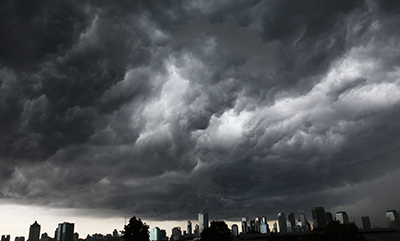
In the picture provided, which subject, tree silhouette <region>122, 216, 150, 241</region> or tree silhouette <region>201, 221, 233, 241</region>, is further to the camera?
tree silhouette <region>201, 221, 233, 241</region>

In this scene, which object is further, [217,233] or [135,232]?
[217,233]

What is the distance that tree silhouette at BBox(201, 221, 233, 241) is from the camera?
5781 inches

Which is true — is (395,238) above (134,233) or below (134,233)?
below

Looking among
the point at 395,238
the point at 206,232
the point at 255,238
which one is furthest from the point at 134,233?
the point at 395,238

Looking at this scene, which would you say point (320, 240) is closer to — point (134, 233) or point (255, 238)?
point (134, 233)

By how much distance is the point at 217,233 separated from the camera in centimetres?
14862

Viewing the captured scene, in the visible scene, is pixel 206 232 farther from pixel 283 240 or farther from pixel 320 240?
pixel 320 240

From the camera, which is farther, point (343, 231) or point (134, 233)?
point (134, 233)

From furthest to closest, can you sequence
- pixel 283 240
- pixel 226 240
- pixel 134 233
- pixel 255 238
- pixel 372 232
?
pixel 255 238, pixel 372 232, pixel 226 240, pixel 283 240, pixel 134 233

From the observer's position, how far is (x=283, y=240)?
13388cm

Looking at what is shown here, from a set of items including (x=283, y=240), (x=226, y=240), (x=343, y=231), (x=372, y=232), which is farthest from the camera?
(x=372, y=232)

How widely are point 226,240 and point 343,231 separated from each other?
215 ft

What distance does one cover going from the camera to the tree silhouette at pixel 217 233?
147m

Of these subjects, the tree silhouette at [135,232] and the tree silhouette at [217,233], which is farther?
the tree silhouette at [217,233]
